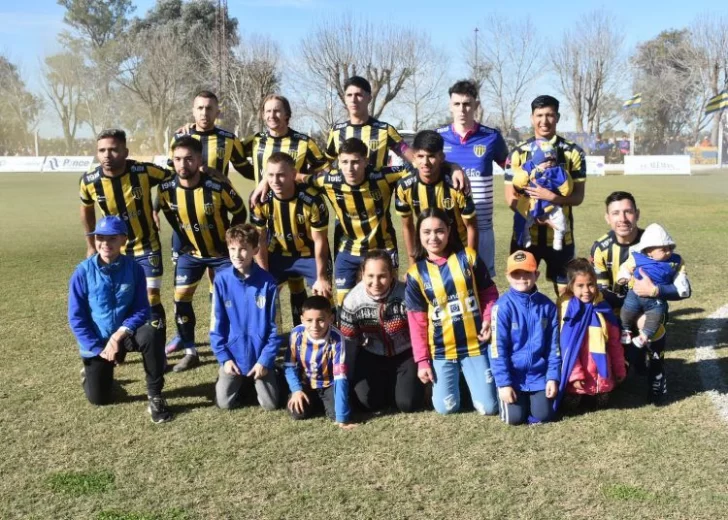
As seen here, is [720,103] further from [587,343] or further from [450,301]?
[450,301]

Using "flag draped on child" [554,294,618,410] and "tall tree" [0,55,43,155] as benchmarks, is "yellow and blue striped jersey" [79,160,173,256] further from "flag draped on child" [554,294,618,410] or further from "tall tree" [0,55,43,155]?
"tall tree" [0,55,43,155]

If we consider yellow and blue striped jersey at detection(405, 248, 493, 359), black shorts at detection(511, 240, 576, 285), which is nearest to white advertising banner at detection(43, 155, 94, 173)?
black shorts at detection(511, 240, 576, 285)

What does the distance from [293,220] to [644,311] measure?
281 cm

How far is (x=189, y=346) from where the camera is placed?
5.89 m

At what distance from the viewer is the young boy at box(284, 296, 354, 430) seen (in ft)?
14.7

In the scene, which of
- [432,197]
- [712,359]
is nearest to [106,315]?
[432,197]

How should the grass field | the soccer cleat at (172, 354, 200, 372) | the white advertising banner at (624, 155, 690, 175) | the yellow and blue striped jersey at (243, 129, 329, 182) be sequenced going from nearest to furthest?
the grass field
the soccer cleat at (172, 354, 200, 372)
the yellow and blue striped jersey at (243, 129, 329, 182)
the white advertising banner at (624, 155, 690, 175)

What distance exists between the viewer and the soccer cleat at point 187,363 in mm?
5668

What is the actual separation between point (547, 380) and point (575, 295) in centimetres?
64

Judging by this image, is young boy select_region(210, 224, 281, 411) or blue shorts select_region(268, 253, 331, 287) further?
blue shorts select_region(268, 253, 331, 287)

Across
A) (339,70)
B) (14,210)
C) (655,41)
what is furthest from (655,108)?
(14,210)

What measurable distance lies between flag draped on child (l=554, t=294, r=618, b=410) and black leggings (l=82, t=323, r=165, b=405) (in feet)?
8.63

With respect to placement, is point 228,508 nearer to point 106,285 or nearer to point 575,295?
point 106,285

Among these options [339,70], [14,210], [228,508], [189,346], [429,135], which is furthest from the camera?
[339,70]
